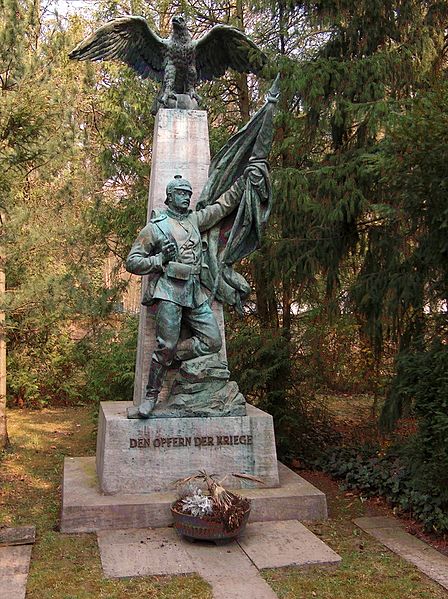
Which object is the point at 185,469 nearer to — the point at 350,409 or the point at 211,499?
the point at 211,499

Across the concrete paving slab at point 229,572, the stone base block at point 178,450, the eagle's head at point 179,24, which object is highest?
the eagle's head at point 179,24

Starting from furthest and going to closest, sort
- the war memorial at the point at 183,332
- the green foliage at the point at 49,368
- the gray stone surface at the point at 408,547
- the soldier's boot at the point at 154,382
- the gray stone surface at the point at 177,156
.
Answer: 1. the green foliage at the point at 49,368
2. the gray stone surface at the point at 177,156
3. the soldier's boot at the point at 154,382
4. the war memorial at the point at 183,332
5. the gray stone surface at the point at 408,547

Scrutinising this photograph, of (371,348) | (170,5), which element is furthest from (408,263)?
(170,5)

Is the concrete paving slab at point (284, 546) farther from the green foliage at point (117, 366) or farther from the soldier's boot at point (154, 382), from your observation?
the green foliage at point (117, 366)

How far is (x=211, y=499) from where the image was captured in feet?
16.0

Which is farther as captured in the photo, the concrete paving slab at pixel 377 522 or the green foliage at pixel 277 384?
the green foliage at pixel 277 384

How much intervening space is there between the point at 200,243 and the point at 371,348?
413 centimetres

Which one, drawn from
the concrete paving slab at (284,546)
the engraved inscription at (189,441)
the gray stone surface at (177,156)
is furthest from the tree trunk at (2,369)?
the concrete paving slab at (284,546)

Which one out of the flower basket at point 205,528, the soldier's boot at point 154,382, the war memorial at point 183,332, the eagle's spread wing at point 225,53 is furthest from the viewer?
the eagle's spread wing at point 225,53

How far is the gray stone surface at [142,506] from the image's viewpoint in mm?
5238

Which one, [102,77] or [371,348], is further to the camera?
[102,77]

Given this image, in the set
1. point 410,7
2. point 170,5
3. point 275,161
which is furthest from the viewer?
point 170,5

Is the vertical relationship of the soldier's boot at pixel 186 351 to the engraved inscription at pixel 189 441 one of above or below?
above

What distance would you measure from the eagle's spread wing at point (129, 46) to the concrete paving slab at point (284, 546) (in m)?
4.67
